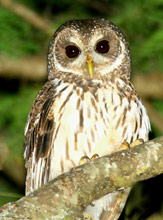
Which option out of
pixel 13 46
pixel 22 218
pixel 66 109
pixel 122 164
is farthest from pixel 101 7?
pixel 22 218

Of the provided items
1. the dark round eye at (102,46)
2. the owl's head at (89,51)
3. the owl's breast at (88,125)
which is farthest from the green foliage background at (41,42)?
the owl's breast at (88,125)

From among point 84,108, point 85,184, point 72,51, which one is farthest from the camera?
point 72,51

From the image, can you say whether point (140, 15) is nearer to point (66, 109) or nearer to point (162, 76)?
point (162, 76)

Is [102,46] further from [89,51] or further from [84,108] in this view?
[84,108]

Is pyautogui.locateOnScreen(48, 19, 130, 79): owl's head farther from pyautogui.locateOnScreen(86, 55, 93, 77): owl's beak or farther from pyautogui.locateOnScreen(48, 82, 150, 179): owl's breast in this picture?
pyautogui.locateOnScreen(48, 82, 150, 179): owl's breast

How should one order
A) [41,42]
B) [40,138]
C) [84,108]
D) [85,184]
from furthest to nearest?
[41,42] → [40,138] → [84,108] → [85,184]

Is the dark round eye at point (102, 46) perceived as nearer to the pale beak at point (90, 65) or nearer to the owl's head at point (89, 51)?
the owl's head at point (89, 51)

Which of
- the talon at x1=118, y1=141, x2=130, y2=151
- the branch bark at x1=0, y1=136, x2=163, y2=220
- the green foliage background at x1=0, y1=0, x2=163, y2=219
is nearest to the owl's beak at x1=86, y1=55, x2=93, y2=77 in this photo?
the talon at x1=118, y1=141, x2=130, y2=151

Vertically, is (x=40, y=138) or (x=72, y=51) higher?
(x=72, y=51)

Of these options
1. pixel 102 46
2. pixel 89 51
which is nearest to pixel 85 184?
pixel 89 51
